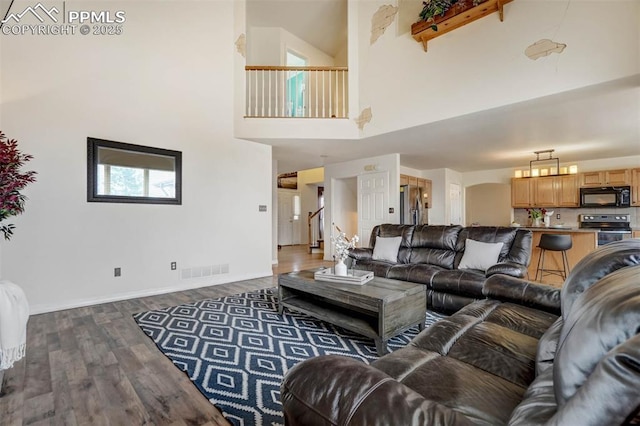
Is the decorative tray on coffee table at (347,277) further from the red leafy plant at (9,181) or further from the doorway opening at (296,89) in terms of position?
the doorway opening at (296,89)

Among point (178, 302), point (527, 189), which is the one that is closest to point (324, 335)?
point (178, 302)

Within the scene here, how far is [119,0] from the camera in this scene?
3.87m

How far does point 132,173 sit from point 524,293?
4515 mm

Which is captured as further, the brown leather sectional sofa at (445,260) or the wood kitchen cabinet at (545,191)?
the wood kitchen cabinet at (545,191)

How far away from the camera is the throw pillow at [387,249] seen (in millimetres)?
4098

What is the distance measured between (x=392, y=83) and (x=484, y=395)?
13.9ft

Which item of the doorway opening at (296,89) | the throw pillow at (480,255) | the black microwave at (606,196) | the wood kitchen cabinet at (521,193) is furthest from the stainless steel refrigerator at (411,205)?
the black microwave at (606,196)

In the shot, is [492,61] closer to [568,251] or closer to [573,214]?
[568,251]

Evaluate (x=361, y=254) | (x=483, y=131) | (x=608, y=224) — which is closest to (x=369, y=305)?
(x=361, y=254)

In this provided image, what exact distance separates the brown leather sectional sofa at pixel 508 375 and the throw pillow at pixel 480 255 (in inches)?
73.2

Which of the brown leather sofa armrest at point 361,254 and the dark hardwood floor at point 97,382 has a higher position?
the brown leather sofa armrest at point 361,254

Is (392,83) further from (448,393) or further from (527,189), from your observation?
(527,189)

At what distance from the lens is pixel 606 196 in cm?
604

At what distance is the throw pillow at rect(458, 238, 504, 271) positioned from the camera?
335 cm
